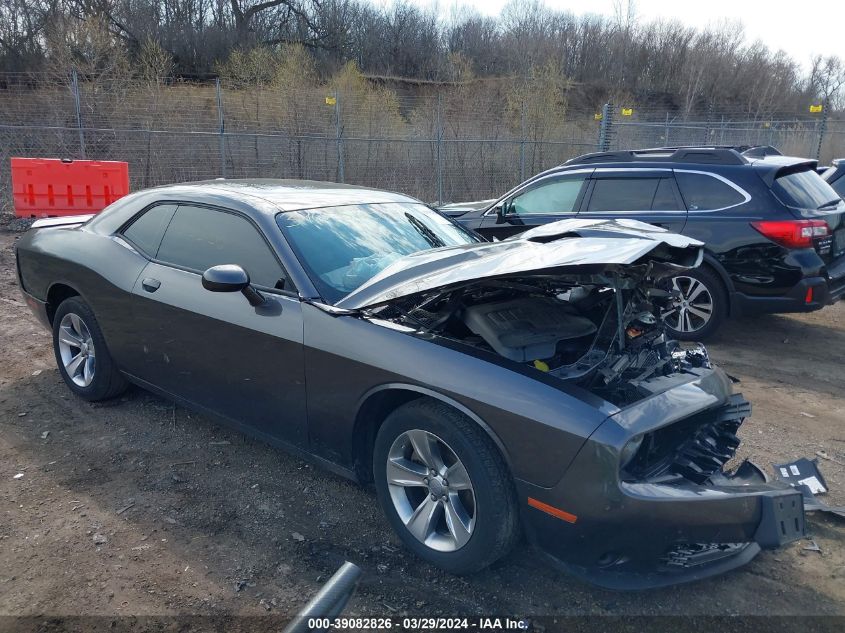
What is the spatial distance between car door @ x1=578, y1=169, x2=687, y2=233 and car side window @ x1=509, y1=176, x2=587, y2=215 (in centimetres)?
16

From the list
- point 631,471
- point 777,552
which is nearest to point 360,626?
point 631,471

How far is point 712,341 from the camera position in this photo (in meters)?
6.39

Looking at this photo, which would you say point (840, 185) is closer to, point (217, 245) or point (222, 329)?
point (217, 245)

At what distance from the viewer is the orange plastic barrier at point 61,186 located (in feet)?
38.0

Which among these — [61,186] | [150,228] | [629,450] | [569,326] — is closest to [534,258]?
[569,326]

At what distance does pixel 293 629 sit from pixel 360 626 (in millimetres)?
1165

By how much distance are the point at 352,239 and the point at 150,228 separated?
1.50 meters

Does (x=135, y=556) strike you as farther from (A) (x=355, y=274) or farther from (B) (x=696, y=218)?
(B) (x=696, y=218)

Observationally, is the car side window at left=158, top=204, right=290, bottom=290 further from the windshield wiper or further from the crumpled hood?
the windshield wiper

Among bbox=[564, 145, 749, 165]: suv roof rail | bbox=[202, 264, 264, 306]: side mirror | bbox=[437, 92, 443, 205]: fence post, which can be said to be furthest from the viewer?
bbox=[437, 92, 443, 205]: fence post

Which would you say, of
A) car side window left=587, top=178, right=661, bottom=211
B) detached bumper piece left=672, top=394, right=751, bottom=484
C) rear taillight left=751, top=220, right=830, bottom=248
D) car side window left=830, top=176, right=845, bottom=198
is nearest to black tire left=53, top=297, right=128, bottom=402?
detached bumper piece left=672, top=394, right=751, bottom=484

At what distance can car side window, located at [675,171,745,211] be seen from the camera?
616cm

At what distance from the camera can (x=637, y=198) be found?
6.78 metres

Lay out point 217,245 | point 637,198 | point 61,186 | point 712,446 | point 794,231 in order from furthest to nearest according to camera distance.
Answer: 1. point 61,186
2. point 637,198
3. point 794,231
4. point 217,245
5. point 712,446
